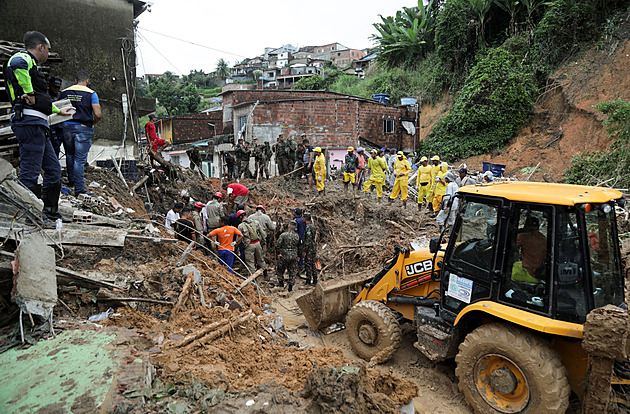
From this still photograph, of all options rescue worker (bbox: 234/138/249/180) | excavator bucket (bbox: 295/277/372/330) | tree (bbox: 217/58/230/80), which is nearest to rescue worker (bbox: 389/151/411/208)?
rescue worker (bbox: 234/138/249/180)

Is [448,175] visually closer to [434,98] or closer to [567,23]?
[567,23]

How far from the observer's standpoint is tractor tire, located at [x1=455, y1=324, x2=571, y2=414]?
370 centimetres

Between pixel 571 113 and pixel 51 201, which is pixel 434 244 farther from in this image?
pixel 571 113

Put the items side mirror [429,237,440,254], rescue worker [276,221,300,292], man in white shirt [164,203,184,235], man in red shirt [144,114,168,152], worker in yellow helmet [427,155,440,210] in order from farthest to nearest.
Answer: worker in yellow helmet [427,155,440,210], man in red shirt [144,114,168,152], rescue worker [276,221,300,292], man in white shirt [164,203,184,235], side mirror [429,237,440,254]

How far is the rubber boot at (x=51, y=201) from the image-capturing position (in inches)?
203

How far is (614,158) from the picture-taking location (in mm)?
13414

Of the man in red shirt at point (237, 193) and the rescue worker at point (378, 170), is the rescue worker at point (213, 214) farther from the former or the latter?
the rescue worker at point (378, 170)

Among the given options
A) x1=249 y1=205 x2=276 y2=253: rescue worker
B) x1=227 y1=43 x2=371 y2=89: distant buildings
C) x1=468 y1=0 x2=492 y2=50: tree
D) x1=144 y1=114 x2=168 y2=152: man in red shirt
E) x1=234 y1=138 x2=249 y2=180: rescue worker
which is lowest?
x1=249 y1=205 x2=276 y2=253: rescue worker

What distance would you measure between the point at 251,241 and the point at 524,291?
637 centimetres

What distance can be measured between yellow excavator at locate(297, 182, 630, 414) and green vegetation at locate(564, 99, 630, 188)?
10517 millimetres

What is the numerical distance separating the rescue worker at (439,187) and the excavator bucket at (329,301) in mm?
6111

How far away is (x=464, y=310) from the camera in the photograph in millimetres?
4488

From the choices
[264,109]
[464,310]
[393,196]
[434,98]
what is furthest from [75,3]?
[434,98]

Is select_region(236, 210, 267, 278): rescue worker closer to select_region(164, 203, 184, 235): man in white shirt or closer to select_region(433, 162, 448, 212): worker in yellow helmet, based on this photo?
select_region(164, 203, 184, 235): man in white shirt
